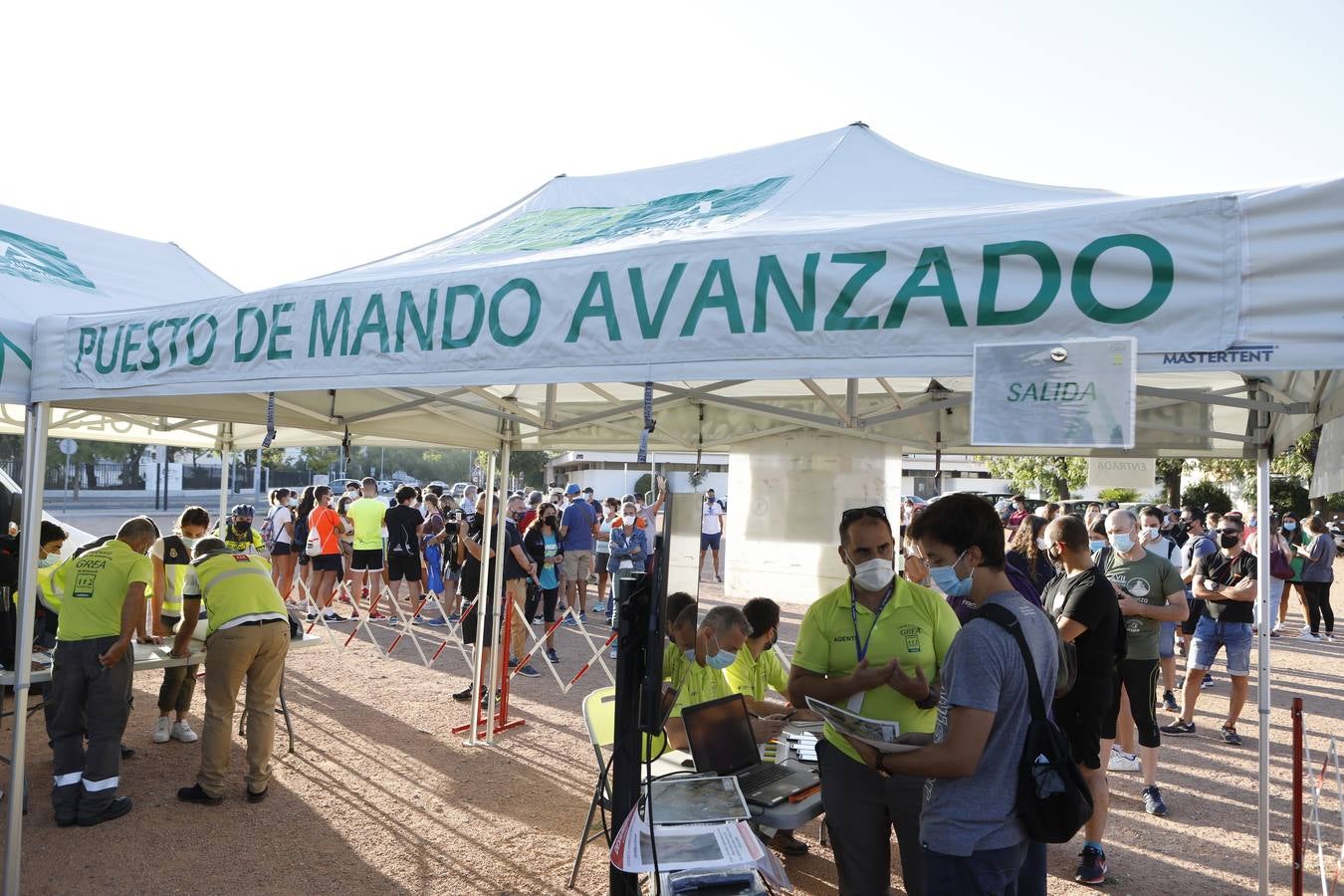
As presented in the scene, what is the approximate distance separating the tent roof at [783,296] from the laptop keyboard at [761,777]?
1.65 m

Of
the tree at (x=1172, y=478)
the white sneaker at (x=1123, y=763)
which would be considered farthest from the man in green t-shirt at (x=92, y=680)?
the tree at (x=1172, y=478)

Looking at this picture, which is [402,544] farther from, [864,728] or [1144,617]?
[864,728]

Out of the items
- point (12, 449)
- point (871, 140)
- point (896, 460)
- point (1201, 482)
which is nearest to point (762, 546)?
point (896, 460)

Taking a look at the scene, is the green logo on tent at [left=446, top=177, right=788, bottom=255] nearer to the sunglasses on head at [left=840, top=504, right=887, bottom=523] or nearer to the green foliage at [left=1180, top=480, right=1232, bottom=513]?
the sunglasses on head at [left=840, top=504, right=887, bottom=523]

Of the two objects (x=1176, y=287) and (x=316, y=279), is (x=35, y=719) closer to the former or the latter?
(x=316, y=279)

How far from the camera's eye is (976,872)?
2287 mm

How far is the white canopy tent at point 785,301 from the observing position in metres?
2.29

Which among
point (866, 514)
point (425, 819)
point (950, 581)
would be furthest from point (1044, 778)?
point (425, 819)

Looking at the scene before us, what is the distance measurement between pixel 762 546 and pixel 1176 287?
659cm

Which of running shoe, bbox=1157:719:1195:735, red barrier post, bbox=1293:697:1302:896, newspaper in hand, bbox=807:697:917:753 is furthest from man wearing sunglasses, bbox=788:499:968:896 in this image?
running shoe, bbox=1157:719:1195:735

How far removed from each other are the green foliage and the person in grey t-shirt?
3433 cm

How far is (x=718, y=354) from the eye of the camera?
113 inches

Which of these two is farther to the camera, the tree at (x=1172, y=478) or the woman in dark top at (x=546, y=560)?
the tree at (x=1172, y=478)

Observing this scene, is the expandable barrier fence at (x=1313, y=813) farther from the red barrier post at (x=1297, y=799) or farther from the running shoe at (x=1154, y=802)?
the running shoe at (x=1154, y=802)
